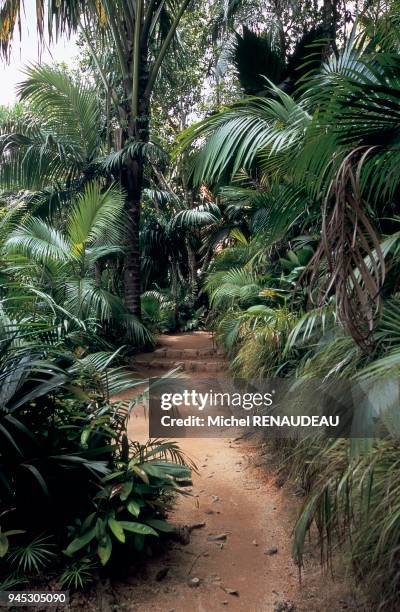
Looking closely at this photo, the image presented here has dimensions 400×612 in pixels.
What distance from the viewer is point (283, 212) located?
127 inches

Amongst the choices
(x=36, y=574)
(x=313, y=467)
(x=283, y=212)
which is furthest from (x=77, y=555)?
(x=283, y=212)

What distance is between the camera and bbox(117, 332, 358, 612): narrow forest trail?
6.88 feet

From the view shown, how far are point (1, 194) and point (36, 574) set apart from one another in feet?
25.2

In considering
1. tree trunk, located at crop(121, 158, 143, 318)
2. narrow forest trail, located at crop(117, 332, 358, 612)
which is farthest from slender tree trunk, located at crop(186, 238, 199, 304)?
narrow forest trail, located at crop(117, 332, 358, 612)

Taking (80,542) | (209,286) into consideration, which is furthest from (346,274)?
(209,286)

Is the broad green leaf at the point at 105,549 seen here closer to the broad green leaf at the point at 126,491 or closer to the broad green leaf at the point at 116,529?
the broad green leaf at the point at 116,529

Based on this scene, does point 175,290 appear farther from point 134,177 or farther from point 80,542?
point 80,542

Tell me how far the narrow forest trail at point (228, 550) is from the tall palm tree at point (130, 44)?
404cm

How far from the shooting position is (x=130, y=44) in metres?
6.70

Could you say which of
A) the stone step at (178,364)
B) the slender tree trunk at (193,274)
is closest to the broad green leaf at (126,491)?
the stone step at (178,364)

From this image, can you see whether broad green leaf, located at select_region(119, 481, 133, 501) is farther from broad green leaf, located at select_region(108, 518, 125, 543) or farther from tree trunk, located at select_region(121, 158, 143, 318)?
tree trunk, located at select_region(121, 158, 143, 318)

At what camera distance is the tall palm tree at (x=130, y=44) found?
237 inches

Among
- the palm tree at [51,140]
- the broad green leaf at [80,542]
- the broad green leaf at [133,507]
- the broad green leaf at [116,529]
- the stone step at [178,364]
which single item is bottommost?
the stone step at [178,364]

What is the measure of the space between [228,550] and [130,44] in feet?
21.4
